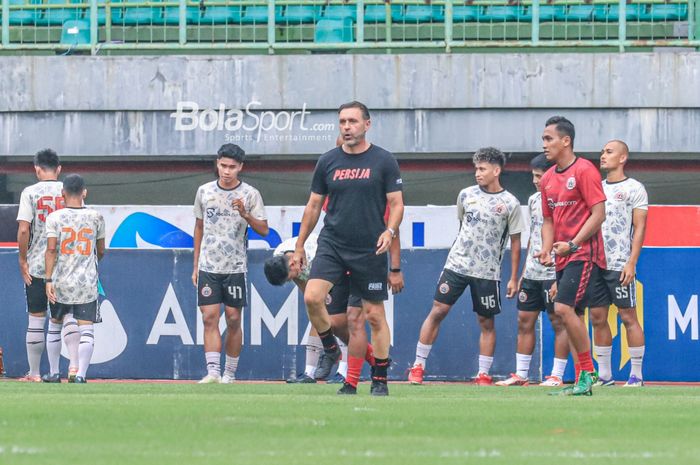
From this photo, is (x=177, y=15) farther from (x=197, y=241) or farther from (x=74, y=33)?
(x=197, y=241)

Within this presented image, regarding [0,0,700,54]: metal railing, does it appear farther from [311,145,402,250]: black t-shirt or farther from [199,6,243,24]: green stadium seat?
[311,145,402,250]: black t-shirt

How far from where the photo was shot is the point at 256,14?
72.6 ft

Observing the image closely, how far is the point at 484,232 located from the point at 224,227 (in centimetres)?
222

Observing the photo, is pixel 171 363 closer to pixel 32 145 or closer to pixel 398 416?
pixel 398 416

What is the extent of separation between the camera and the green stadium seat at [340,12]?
21.9m

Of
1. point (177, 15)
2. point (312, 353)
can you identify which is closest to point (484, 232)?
point (312, 353)

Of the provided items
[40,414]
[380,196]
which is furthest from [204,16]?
[40,414]

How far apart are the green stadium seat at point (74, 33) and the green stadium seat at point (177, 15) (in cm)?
120

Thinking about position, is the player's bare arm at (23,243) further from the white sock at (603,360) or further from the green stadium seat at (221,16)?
the green stadium seat at (221,16)

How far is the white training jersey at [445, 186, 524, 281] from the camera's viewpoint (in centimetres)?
1270

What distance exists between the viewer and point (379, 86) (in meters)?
21.4

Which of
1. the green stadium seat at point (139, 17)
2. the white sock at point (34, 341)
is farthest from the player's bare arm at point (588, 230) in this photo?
the green stadium seat at point (139, 17)

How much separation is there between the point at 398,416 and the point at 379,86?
45.8 ft

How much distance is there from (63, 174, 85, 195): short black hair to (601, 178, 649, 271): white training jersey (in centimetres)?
430
